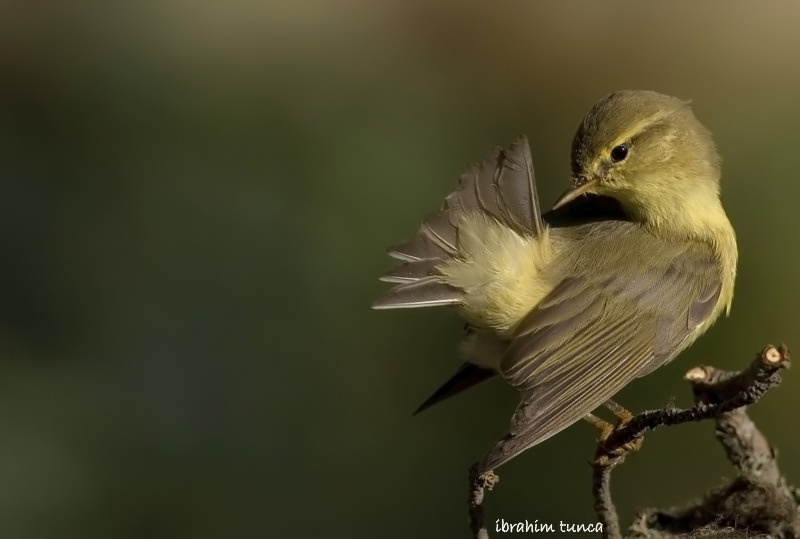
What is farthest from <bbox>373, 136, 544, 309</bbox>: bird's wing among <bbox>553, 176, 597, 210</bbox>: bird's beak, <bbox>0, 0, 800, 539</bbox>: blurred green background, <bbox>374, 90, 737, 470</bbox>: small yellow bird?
<bbox>0, 0, 800, 539</bbox>: blurred green background

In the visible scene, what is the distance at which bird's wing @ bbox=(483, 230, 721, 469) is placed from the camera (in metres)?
2.48

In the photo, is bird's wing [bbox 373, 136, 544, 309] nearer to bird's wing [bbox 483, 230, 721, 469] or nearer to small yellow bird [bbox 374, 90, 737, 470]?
small yellow bird [bbox 374, 90, 737, 470]

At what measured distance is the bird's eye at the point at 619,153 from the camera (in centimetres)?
292

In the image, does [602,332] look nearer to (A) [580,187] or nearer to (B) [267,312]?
(A) [580,187]

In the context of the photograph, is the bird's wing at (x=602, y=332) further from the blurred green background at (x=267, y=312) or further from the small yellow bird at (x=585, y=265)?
the blurred green background at (x=267, y=312)

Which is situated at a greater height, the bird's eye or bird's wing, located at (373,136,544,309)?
the bird's eye

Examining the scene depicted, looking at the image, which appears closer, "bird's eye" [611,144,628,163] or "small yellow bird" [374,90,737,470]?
"small yellow bird" [374,90,737,470]

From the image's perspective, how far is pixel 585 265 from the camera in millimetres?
2836

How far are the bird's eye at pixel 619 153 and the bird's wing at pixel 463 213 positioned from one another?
290 mm

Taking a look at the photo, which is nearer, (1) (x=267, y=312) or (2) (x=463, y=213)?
(2) (x=463, y=213)

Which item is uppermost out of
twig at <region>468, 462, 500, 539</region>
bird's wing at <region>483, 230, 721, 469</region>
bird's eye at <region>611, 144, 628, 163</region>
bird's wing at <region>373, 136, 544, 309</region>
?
bird's eye at <region>611, 144, 628, 163</region>

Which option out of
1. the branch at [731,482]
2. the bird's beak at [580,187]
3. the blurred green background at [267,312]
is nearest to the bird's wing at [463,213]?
the bird's beak at [580,187]

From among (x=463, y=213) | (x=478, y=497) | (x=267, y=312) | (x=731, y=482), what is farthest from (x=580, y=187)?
(x=267, y=312)

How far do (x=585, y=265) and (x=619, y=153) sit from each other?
318mm
